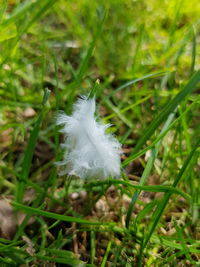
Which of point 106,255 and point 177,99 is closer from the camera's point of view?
A: point 177,99

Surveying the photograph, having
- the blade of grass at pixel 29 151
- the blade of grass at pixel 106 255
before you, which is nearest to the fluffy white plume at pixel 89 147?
the blade of grass at pixel 29 151

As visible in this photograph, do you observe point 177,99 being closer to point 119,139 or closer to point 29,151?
point 29,151

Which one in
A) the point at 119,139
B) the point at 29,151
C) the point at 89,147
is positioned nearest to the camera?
the point at 89,147

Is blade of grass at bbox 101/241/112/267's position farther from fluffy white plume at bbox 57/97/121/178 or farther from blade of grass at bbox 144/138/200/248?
fluffy white plume at bbox 57/97/121/178

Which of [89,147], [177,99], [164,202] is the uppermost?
[177,99]

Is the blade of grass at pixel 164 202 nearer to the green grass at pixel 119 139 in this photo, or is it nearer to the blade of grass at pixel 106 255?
the green grass at pixel 119 139

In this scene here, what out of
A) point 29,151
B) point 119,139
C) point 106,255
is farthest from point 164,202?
point 119,139
